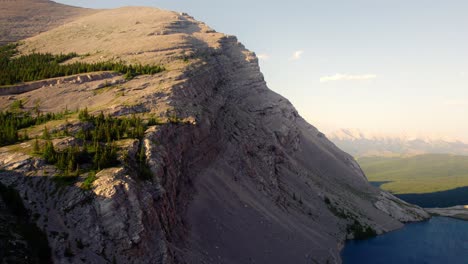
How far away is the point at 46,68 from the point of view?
6106 cm

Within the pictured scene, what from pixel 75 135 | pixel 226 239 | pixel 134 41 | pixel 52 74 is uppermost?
pixel 134 41

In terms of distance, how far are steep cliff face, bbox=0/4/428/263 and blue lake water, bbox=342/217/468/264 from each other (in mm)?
2996

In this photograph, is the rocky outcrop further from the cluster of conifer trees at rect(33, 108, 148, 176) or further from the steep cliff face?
the cluster of conifer trees at rect(33, 108, 148, 176)

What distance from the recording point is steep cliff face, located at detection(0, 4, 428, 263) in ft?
101

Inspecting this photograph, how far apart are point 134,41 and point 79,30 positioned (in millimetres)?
23718

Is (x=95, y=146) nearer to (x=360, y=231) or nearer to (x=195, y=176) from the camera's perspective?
(x=195, y=176)

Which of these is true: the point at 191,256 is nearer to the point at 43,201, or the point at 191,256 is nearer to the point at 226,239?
the point at 226,239

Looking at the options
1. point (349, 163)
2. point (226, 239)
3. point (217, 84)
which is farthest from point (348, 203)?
point (226, 239)

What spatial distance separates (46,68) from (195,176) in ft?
106

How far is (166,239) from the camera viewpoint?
34.9m

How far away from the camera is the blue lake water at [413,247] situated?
67.1m

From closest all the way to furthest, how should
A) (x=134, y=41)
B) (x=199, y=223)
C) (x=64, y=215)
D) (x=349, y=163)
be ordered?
(x=64, y=215) < (x=199, y=223) < (x=134, y=41) < (x=349, y=163)

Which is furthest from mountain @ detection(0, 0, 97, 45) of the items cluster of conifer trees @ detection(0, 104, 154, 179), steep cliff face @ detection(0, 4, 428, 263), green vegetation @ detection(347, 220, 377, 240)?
green vegetation @ detection(347, 220, 377, 240)

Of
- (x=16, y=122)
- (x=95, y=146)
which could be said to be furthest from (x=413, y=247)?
(x=16, y=122)
